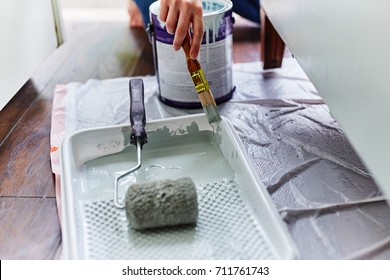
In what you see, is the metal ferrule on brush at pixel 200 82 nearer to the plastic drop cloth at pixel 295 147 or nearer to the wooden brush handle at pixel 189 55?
the wooden brush handle at pixel 189 55

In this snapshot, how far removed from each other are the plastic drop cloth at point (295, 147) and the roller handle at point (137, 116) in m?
0.14

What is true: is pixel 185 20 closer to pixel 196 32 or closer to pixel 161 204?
pixel 196 32

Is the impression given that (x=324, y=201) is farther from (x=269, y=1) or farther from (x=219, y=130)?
(x=269, y=1)

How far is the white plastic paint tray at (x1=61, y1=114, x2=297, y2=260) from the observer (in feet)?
2.16

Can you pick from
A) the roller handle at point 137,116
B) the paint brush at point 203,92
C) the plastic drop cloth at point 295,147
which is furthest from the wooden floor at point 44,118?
the paint brush at point 203,92

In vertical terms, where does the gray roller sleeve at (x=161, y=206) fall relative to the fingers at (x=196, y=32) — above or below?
below

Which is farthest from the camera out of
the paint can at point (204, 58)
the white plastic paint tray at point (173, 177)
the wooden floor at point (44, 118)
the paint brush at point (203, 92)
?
the paint can at point (204, 58)

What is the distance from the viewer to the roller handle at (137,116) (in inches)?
33.3

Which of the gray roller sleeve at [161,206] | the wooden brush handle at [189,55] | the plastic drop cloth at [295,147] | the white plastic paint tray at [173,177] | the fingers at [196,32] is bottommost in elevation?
the plastic drop cloth at [295,147]

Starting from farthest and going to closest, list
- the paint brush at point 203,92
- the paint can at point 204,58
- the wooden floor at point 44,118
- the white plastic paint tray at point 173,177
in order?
the paint can at point 204,58, the paint brush at point 203,92, the wooden floor at point 44,118, the white plastic paint tray at point 173,177

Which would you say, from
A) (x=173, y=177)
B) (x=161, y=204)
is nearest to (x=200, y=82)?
(x=173, y=177)

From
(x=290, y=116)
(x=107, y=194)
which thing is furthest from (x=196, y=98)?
(x=107, y=194)

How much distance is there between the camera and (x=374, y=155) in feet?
2.05

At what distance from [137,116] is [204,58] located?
0.72 ft
